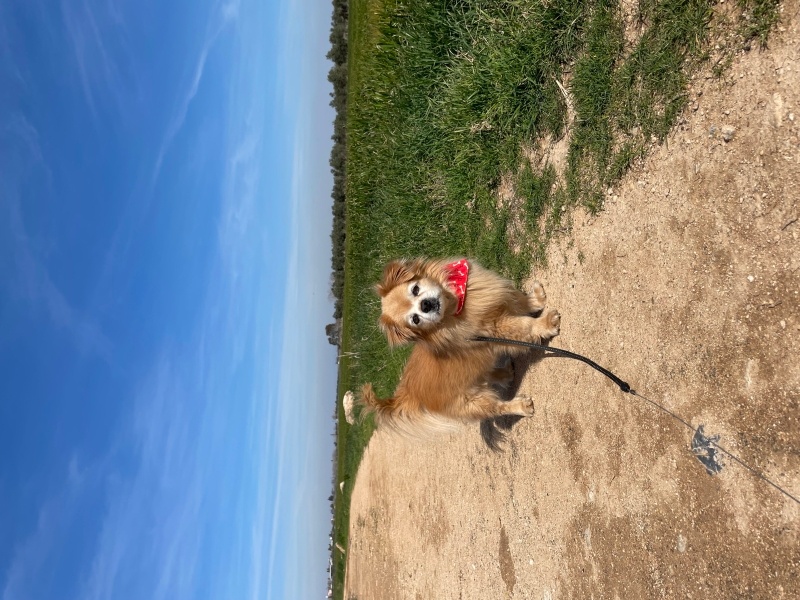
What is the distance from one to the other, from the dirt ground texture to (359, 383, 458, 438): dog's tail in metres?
0.75

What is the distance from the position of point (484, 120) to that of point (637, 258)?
2473mm

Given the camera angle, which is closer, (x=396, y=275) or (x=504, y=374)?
(x=396, y=275)

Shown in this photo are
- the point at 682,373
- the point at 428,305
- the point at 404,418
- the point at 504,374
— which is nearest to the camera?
the point at 682,373

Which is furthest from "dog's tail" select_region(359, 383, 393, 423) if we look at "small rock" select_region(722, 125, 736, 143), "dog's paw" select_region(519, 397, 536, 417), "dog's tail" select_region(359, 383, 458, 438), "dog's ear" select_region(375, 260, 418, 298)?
"small rock" select_region(722, 125, 736, 143)

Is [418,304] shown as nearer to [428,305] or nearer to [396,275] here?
[428,305]

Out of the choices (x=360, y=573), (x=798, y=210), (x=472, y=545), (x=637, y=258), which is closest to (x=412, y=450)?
(x=472, y=545)

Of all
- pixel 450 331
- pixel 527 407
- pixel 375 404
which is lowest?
pixel 527 407

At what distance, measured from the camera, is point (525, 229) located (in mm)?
4508

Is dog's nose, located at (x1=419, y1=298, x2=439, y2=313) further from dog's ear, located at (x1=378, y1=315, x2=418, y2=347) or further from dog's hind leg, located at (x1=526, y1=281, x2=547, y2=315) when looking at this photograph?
dog's hind leg, located at (x1=526, y1=281, x2=547, y2=315)

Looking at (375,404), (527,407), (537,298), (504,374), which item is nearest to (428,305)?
(537,298)

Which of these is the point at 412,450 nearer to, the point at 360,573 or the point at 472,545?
the point at 472,545

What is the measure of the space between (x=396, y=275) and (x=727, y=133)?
2121mm

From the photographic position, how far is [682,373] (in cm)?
268

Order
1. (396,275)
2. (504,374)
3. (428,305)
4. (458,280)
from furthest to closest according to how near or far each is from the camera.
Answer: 1. (504,374)
2. (396,275)
3. (458,280)
4. (428,305)
